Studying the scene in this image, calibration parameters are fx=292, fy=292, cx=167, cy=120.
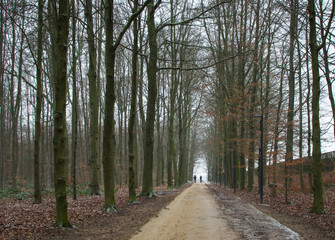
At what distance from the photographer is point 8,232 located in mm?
6789

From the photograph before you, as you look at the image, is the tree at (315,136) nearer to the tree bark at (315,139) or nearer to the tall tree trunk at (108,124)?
the tree bark at (315,139)

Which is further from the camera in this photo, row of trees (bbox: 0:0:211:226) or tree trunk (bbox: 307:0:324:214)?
tree trunk (bbox: 307:0:324:214)

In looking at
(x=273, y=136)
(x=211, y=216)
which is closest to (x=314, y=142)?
(x=211, y=216)

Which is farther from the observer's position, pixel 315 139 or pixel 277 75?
pixel 277 75

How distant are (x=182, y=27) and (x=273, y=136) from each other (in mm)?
12243

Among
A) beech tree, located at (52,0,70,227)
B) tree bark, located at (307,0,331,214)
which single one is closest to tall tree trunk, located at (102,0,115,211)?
beech tree, located at (52,0,70,227)

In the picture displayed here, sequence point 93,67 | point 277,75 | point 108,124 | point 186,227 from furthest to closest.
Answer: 1. point 277,75
2. point 93,67
3. point 108,124
4. point 186,227

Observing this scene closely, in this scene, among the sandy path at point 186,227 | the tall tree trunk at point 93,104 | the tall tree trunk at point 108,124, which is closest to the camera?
the sandy path at point 186,227

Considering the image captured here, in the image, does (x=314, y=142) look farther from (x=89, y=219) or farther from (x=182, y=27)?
(x=182, y=27)

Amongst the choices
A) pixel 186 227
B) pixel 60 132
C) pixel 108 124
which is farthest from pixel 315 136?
pixel 60 132

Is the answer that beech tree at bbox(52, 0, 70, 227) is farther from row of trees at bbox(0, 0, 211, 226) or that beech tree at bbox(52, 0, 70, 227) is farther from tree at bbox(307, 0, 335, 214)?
tree at bbox(307, 0, 335, 214)

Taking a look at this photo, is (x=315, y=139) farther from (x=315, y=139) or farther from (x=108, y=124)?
(x=108, y=124)

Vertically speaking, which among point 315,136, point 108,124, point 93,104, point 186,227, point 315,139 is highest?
point 93,104

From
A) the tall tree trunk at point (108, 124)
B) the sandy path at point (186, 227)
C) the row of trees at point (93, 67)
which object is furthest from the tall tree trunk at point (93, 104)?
the sandy path at point (186, 227)
